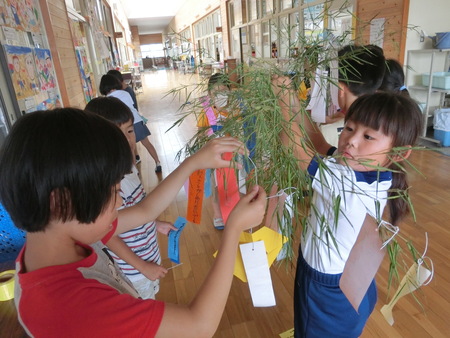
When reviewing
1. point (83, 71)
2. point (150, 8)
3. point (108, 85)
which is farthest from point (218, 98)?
point (150, 8)

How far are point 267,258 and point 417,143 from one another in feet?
1.76

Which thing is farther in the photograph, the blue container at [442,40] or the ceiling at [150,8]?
the ceiling at [150,8]

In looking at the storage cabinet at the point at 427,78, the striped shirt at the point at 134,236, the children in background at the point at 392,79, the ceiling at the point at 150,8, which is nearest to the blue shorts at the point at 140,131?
the striped shirt at the point at 134,236

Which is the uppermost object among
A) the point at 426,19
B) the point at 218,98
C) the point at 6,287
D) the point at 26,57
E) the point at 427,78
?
the point at 426,19

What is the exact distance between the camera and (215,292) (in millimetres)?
600

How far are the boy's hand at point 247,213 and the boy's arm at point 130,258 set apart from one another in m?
0.59

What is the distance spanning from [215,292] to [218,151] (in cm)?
31

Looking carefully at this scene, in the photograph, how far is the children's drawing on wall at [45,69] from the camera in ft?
8.44

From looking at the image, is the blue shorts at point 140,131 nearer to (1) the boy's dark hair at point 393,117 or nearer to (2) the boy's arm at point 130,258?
(2) the boy's arm at point 130,258

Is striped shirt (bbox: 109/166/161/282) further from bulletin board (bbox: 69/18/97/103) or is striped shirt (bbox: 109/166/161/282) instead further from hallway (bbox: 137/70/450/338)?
bulletin board (bbox: 69/18/97/103)

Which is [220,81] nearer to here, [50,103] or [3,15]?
[3,15]

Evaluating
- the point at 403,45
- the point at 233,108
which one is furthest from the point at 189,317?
the point at 403,45

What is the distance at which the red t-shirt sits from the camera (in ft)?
1.60

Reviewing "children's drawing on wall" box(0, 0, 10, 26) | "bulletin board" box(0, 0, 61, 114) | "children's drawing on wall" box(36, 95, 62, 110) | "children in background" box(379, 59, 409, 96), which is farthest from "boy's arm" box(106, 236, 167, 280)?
"children's drawing on wall" box(36, 95, 62, 110)
